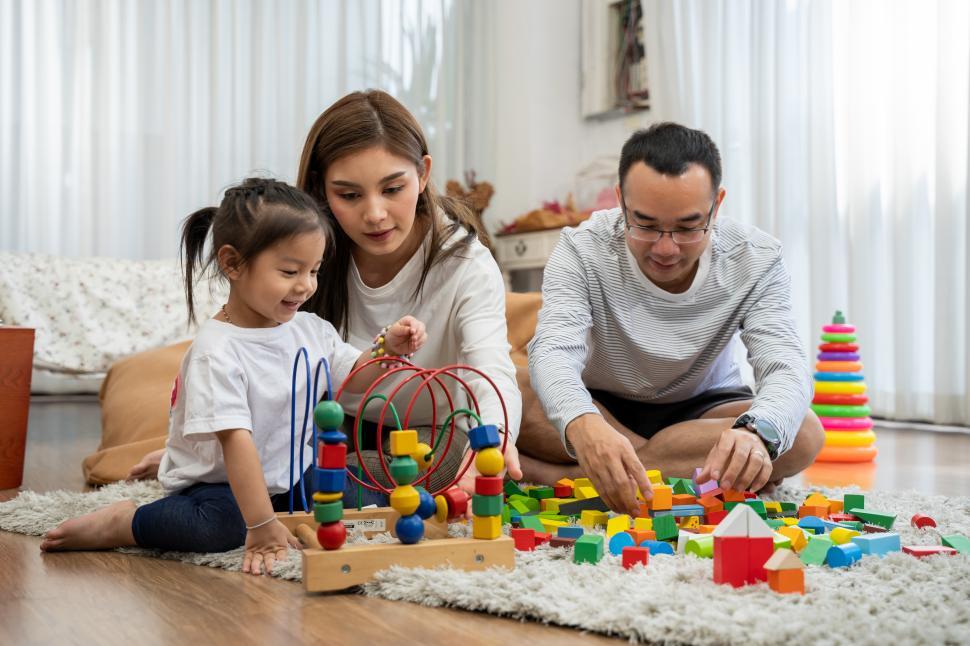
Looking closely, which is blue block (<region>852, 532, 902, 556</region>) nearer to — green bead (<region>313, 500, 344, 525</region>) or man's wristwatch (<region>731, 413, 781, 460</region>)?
man's wristwatch (<region>731, 413, 781, 460</region>)

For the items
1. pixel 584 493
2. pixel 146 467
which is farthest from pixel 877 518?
pixel 146 467

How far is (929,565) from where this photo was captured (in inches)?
51.3

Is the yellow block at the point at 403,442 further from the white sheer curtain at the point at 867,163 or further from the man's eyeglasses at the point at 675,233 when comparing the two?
A: the white sheer curtain at the point at 867,163

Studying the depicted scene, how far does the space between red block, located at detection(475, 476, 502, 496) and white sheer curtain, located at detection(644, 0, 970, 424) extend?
289 cm

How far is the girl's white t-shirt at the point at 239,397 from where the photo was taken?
4.86ft

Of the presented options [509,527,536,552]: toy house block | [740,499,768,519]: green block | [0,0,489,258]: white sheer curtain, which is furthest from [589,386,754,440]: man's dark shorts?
[0,0,489,258]: white sheer curtain

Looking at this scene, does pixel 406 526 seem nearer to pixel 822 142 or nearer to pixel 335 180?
pixel 335 180

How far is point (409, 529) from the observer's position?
1290mm

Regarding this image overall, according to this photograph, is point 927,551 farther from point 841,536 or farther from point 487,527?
point 487,527

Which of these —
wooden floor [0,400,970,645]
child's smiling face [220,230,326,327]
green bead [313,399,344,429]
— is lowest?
wooden floor [0,400,970,645]

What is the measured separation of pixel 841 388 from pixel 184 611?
2.36 metres

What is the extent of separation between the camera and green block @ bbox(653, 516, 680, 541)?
149 centimetres

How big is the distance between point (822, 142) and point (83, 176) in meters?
3.78

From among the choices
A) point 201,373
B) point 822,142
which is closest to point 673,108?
point 822,142
